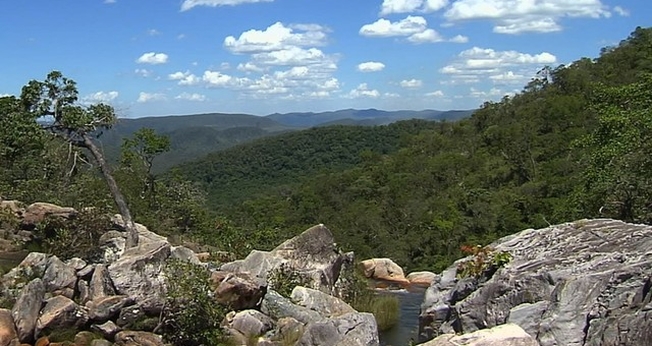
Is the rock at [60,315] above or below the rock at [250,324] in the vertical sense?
above

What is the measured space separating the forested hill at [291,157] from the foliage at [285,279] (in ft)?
259

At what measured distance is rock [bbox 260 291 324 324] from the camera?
15117 millimetres

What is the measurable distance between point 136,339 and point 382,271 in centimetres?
2241

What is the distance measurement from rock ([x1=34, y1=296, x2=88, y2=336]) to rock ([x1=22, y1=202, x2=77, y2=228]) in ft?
28.8

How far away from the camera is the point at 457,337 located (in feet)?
20.2

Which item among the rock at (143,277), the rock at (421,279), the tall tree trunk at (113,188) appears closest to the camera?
the rock at (143,277)

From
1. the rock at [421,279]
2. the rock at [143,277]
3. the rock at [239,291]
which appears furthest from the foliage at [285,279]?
the rock at [421,279]

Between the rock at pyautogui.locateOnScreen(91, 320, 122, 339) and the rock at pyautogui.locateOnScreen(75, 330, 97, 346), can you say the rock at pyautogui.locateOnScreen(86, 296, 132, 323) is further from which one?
the rock at pyautogui.locateOnScreen(75, 330, 97, 346)

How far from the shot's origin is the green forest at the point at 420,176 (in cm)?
1991

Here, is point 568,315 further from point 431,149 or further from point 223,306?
point 431,149

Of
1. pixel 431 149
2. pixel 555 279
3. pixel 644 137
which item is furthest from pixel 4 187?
pixel 431 149

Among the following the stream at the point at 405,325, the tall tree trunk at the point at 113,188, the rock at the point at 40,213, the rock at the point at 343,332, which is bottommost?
the stream at the point at 405,325

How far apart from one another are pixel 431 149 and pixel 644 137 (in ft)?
176

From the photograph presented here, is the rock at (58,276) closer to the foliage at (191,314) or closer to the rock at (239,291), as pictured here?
the foliage at (191,314)
